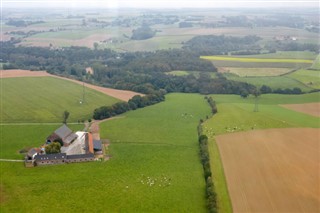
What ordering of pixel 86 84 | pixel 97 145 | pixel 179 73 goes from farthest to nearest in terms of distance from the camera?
pixel 179 73
pixel 86 84
pixel 97 145

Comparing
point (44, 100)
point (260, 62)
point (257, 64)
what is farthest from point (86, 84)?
point (260, 62)

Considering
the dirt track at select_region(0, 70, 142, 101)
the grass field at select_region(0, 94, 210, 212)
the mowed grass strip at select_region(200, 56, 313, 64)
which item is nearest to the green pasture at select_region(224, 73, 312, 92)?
the mowed grass strip at select_region(200, 56, 313, 64)

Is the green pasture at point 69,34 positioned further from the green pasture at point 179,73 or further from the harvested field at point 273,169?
the harvested field at point 273,169

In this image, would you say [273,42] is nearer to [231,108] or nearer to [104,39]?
[104,39]

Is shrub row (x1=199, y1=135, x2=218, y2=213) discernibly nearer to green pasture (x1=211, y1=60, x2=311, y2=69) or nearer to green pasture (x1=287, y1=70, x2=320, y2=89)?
green pasture (x1=287, y1=70, x2=320, y2=89)

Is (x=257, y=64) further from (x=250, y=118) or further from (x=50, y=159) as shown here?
(x=50, y=159)

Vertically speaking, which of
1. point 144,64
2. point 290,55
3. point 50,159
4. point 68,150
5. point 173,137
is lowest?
point 173,137

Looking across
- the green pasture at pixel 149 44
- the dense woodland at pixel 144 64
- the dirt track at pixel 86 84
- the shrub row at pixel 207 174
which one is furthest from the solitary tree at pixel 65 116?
the green pasture at pixel 149 44
